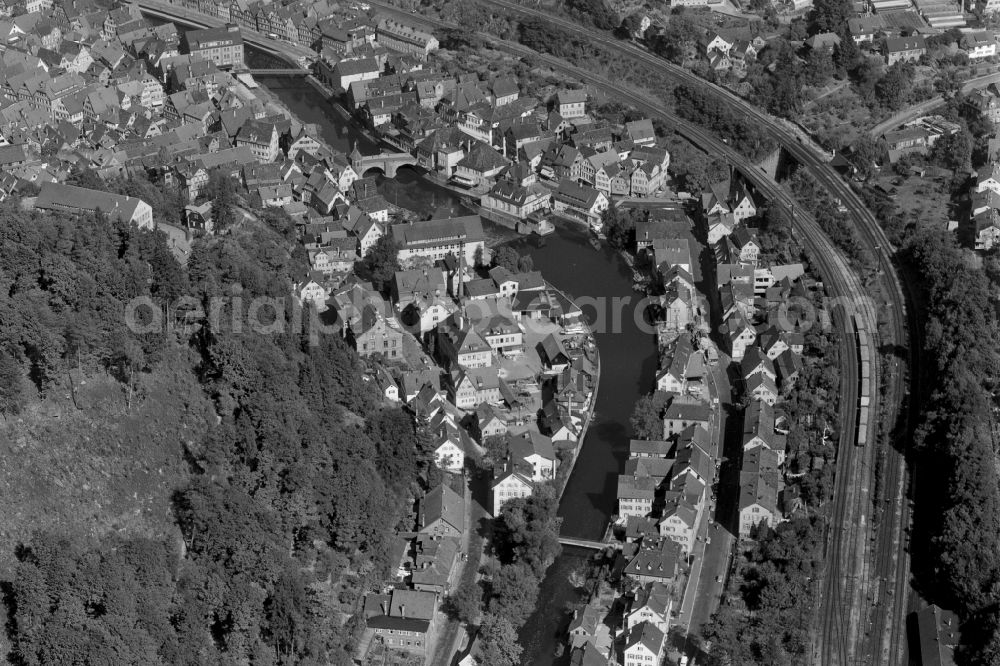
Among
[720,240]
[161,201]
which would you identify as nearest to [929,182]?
[720,240]

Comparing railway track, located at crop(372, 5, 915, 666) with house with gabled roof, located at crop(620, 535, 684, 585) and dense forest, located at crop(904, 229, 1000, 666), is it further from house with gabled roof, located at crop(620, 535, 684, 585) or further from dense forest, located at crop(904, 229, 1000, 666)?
house with gabled roof, located at crop(620, 535, 684, 585)

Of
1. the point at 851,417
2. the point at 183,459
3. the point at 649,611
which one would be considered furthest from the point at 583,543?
the point at 183,459

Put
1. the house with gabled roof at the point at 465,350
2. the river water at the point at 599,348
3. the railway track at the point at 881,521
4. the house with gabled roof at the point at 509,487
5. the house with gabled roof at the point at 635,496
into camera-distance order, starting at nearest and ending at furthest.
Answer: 1. the railway track at the point at 881,521
2. the river water at the point at 599,348
3. the house with gabled roof at the point at 635,496
4. the house with gabled roof at the point at 509,487
5. the house with gabled roof at the point at 465,350

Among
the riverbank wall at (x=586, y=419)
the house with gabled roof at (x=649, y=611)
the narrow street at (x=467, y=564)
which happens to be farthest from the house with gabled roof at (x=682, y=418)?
the house with gabled roof at (x=649, y=611)

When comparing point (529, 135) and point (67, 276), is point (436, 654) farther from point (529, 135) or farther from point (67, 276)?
point (529, 135)

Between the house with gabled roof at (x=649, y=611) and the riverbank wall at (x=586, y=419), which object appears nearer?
the house with gabled roof at (x=649, y=611)

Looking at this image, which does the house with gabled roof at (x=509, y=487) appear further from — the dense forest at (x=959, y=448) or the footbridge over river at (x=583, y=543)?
the dense forest at (x=959, y=448)
